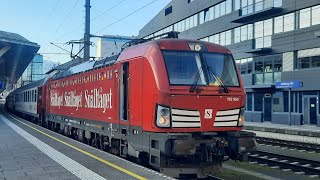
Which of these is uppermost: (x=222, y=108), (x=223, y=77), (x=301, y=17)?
(x=301, y=17)

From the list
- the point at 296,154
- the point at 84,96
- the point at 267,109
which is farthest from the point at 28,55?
the point at 296,154

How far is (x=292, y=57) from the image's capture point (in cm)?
3556

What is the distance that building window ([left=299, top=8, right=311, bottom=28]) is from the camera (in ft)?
111

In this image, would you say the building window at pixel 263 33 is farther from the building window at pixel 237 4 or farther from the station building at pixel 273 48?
the building window at pixel 237 4

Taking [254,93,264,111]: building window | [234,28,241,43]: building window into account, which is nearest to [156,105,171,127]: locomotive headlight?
[254,93,264,111]: building window

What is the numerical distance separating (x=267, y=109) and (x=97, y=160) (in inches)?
1209

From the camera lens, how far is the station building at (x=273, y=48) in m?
33.7

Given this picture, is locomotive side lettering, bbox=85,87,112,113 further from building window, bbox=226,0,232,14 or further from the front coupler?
building window, bbox=226,0,232,14

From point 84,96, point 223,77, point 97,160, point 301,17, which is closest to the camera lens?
point 223,77

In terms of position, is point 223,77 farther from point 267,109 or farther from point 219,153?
point 267,109

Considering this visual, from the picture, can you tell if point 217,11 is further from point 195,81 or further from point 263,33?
point 195,81

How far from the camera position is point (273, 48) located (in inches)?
1479

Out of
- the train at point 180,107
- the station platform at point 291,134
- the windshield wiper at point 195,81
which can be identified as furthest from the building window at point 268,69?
the windshield wiper at point 195,81

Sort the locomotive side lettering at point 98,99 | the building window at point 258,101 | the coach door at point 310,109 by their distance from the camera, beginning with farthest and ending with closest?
the building window at point 258,101
the coach door at point 310,109
the locomotive side lettering at point 98,99
